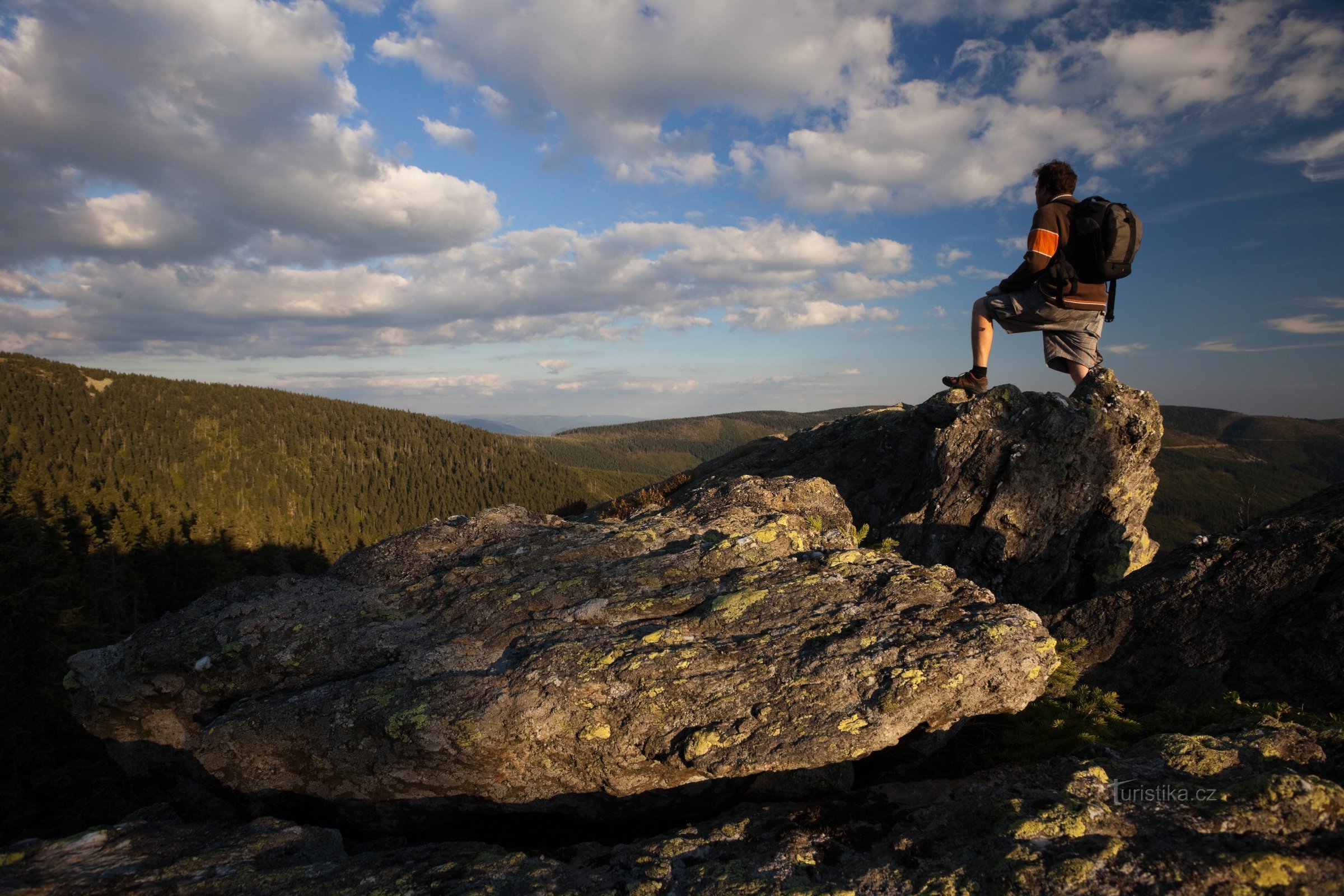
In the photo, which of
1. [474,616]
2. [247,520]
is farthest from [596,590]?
[247,520]

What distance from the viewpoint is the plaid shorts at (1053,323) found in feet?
42.5

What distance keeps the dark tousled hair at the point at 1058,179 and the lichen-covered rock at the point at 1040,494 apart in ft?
15.9

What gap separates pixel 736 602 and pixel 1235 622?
26.7ft

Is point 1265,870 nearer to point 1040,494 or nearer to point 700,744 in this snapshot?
point 700,744

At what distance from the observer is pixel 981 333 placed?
14312 millimetres

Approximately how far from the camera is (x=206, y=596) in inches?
418

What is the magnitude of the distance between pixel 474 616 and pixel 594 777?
344 cm

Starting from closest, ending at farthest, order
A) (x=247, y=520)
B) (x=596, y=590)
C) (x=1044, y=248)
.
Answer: (x=596, y=590) < (x=1044, y=248) < (x=247, y=520)

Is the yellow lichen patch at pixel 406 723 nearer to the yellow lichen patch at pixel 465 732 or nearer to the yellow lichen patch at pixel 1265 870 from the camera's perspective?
the yellow lichen patch at pixel 465 732

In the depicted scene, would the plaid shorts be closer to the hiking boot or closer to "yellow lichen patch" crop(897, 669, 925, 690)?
the hiking boot

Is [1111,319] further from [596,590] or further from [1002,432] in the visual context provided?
[596,590]

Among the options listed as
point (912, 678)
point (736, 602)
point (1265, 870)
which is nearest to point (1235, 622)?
point (912, 678)

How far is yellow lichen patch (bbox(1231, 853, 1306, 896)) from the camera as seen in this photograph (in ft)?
13.3

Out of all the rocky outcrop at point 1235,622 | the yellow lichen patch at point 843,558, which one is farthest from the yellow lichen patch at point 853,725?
the rocky outcrop at point 1235,622
